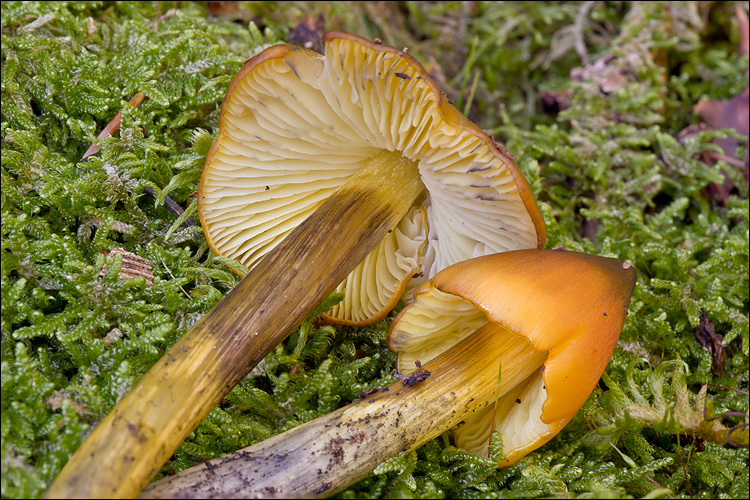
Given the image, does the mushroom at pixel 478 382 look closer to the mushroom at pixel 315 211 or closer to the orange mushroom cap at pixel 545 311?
the orange mushroom cap at pixel 545 311

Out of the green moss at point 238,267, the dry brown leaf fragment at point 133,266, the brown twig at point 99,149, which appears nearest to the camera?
the green moss at point 238,267

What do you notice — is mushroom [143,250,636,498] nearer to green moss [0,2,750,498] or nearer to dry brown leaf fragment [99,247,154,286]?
green moss [0,2,750,498]

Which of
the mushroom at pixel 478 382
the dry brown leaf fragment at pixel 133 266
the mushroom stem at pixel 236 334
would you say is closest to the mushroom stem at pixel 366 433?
the mushroom at pixel 478 382

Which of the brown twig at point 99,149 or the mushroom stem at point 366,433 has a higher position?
the brown twig at point 99,149

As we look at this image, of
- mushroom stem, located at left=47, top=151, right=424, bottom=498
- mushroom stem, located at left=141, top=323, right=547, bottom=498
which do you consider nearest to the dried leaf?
mushroom stem, located at left=141, top=323, right=547, bottom=498

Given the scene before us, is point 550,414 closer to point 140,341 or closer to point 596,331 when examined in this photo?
point 596,331

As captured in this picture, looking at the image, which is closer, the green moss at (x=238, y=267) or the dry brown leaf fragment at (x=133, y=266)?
the green moss at (x=238, y=267)

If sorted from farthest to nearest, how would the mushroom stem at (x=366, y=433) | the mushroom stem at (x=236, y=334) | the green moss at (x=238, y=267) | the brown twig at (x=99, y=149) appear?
the brown twig at (x=99, y=149) < the green moss at (x=238, y=267) < the mushroom stem at (x=366, y=433) < the mushroom stem at (x=236, y=334)

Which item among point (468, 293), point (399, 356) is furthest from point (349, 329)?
point (468, 293)

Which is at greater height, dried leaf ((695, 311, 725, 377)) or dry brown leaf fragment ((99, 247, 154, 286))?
dry brown leaf fragment ((99, 247, 154, 286))

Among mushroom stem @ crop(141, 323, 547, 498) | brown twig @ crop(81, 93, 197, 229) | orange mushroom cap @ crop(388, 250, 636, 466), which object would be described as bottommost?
mushroom stem @ crop(141, 323, 547, 498)
